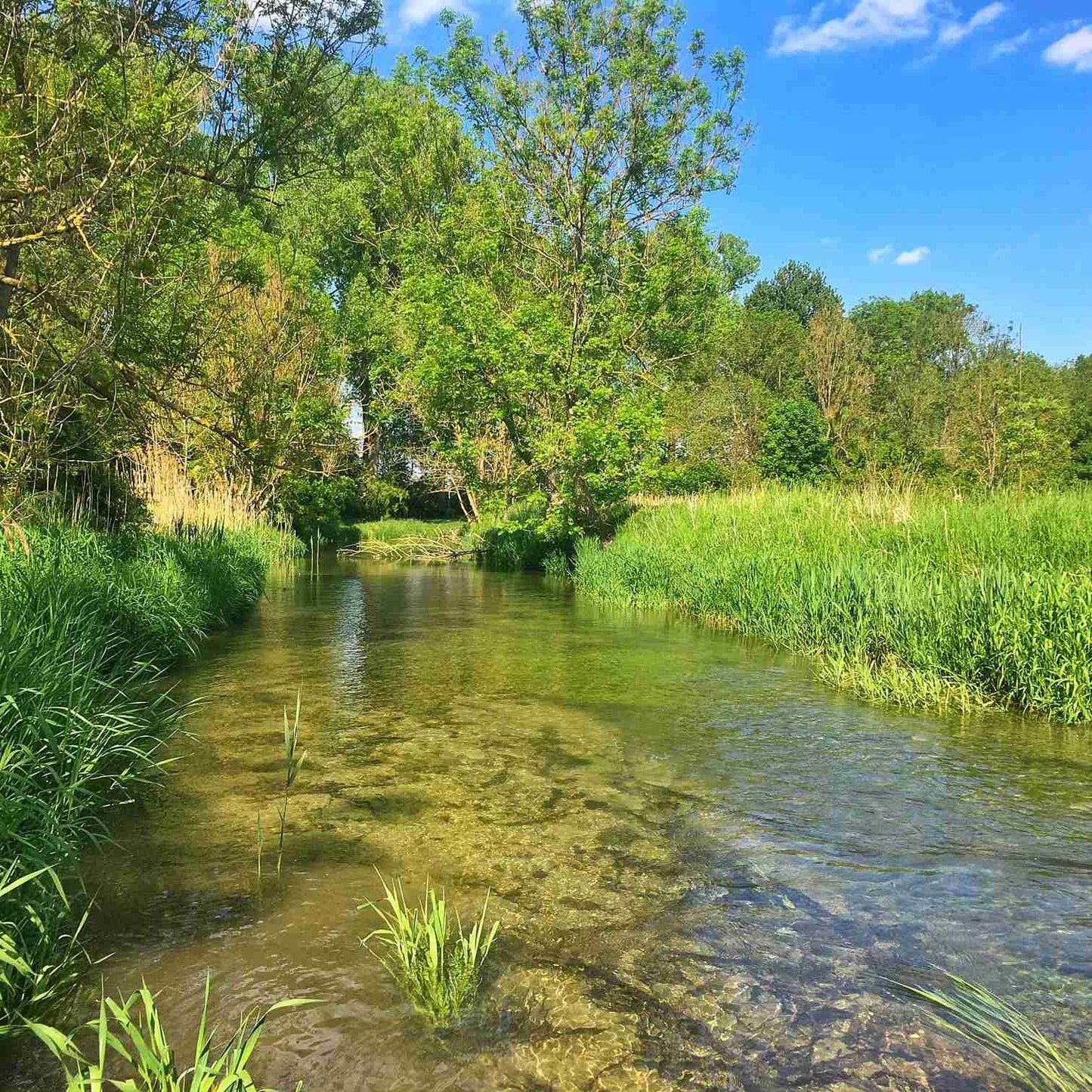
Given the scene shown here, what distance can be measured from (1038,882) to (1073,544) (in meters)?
5.46

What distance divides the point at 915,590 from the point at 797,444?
25.1 meters

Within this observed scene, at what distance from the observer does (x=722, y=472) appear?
105 ft

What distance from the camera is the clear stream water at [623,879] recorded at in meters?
2.88

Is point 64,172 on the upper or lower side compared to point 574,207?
lower

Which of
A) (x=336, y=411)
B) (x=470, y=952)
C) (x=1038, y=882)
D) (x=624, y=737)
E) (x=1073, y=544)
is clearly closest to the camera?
(x=470, y=952)

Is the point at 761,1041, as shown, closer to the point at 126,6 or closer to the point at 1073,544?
the point at 126,6

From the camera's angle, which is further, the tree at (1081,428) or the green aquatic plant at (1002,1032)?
the tree at (1081,428)

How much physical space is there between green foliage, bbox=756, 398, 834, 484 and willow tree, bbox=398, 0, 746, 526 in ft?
35.9

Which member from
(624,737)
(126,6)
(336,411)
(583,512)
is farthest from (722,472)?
(126,6)

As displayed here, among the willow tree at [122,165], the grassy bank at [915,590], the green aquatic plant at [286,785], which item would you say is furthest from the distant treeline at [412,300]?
the grassy bank at [915,590]

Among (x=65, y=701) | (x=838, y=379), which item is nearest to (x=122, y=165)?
(x=65, y=701)

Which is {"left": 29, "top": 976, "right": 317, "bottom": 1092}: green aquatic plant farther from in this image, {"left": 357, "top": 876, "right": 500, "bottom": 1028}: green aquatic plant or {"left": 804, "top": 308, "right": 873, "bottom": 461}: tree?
{"left": 804, "top": 308, "right": 873, "bottom": 461}: tree

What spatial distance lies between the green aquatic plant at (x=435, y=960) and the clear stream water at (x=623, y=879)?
0.07 metres

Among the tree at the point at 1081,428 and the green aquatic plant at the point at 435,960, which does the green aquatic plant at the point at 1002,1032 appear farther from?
the tree at the point at 1081,428
